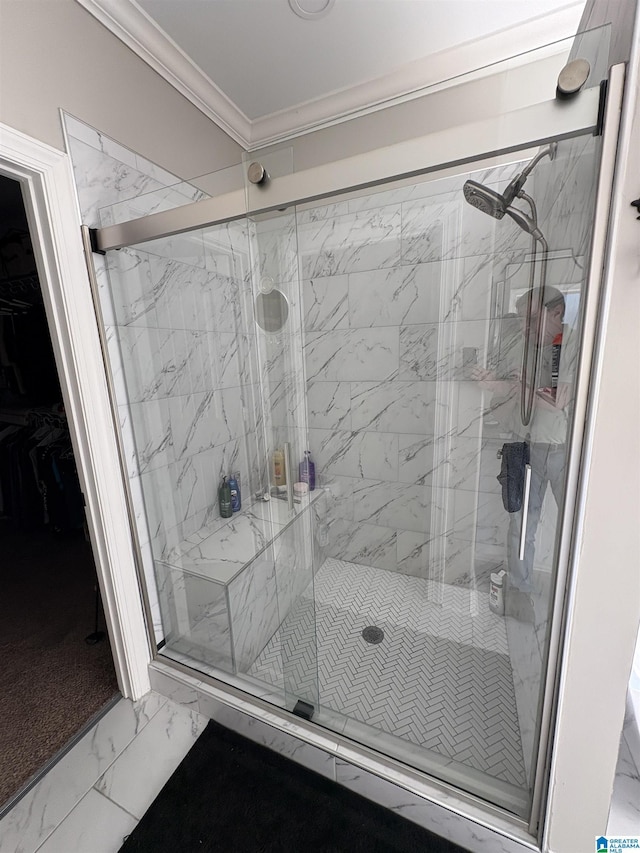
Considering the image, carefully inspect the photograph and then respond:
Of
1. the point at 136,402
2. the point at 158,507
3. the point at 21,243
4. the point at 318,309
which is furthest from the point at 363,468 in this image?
the point at 21,243

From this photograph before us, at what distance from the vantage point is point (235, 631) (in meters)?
1.59

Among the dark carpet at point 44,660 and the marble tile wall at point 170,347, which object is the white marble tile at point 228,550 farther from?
the dark carpet at point 44,660

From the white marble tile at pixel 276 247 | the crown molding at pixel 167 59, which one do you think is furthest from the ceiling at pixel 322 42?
the white marble tile at pixel 276 247

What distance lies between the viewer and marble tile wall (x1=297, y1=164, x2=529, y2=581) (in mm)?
1771

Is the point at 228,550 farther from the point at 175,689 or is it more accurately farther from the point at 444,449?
the point at 444,449

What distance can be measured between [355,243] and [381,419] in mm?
989

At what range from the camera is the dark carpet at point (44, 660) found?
135 cm

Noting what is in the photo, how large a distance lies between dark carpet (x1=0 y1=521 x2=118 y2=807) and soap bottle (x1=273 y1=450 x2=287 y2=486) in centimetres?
117

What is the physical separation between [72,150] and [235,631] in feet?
6.34

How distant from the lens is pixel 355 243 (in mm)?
1978

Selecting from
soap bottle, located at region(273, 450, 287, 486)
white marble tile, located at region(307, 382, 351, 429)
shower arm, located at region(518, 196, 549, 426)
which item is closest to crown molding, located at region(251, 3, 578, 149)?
shower arm, located at region(518, 196, 549, 426)

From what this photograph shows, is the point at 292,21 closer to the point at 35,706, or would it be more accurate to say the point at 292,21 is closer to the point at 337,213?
the point at 337,213

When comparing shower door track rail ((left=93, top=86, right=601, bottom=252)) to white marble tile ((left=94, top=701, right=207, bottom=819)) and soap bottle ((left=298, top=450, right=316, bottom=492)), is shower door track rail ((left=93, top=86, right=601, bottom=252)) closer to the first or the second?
soap bottle ((left=298, top=450, right=316, bottom=492))

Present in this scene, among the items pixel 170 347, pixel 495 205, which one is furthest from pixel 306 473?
pixel 495 205
